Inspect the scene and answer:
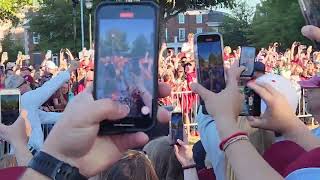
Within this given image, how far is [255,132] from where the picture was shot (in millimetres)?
3324

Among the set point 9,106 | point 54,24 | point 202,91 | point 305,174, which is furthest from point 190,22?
point 305,174

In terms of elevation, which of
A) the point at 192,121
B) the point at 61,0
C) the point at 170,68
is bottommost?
the point at 192,121

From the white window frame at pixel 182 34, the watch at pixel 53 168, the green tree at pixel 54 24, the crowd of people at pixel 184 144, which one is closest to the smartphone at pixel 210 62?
the crowd of people at pixel 184 144

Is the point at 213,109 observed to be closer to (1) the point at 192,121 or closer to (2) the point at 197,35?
(2) the point at 197,35

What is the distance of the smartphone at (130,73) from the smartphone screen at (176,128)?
176cm

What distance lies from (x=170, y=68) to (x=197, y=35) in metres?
11.8

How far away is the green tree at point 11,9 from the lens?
1378 inches

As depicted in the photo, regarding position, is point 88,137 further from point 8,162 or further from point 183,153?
point 183,153

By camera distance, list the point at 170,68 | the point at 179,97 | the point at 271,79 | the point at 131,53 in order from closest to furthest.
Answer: the point at 131,53, the point at 271,79, the point at 179,97, the point at 170,68

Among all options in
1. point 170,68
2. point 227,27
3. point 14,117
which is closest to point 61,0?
point 227,27

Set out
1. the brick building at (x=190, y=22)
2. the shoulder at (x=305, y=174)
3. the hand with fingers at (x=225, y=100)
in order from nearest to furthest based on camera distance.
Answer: the shoulder at (x=305, y=174)
the hand with fingers at (x=225, y=100)
the brick building at (x=190, y=22)

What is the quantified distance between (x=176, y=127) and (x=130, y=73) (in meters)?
1.85

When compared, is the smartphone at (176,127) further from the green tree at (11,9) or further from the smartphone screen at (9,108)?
the green tree at (11,9)

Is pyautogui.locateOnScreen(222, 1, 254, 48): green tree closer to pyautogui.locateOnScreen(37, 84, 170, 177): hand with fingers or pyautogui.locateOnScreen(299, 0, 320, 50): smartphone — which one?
pyautogui.locateOnScreen(299, 0, 320, 50): smartphone
